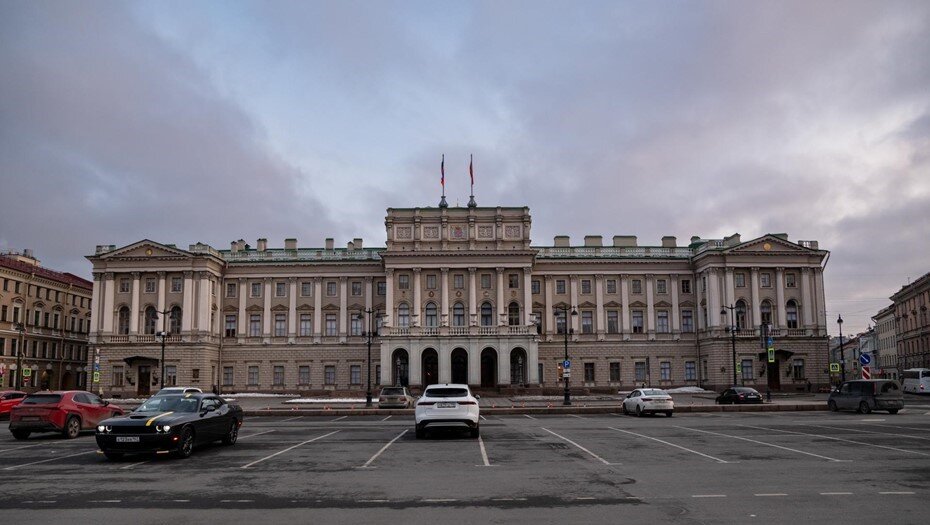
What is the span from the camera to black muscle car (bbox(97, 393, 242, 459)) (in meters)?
18.4

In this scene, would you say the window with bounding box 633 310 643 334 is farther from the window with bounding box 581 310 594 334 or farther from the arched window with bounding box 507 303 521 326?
the arched window with bounding box 507 303 521 326

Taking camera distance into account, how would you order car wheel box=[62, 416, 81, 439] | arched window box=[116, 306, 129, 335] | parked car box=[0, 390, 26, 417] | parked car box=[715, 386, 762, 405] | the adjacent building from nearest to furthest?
car wheel box=[62, 416, 81, 439]
parked car box=[0, 390, 26, 417]
parked car box=[715, 386, 762, 405]
arched window box=[116, 306, 129, 335]
the adjacent building

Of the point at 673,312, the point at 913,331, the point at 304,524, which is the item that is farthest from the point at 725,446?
the point at 913,331

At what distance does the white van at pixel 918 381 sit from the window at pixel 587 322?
30477 mm

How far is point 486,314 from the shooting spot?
76.0 meters

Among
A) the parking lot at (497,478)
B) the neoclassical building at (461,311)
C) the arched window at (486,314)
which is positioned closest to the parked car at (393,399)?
the parking lot at (497,478)

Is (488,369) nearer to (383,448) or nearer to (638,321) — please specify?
(638,321)

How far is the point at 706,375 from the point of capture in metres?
75.8

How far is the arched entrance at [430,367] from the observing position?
74500 millimetres

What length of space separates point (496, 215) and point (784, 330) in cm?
3038

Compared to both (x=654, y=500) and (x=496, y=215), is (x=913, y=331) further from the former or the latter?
(x=654, y=500)

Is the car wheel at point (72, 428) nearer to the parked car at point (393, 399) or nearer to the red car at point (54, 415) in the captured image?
the red car at point (54, 415)

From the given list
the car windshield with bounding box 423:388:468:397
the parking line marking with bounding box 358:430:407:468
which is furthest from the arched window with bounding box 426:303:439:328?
the car windshield with bounding box 423:388:468:397

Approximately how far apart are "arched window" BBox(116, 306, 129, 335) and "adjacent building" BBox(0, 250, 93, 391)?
830 centimetres
